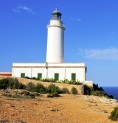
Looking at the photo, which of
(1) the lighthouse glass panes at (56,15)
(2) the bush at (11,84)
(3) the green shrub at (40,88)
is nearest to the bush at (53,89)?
(3) the green shrub at (40,88)

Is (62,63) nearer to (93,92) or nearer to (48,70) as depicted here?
(48,70)

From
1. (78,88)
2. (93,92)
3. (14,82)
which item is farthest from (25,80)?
(93,92)

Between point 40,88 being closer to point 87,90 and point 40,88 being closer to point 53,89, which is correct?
point 53,89

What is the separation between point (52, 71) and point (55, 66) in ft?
2.20

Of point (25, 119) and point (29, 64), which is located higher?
point (29, 64)

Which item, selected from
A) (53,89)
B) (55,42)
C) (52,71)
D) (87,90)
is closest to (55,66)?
(52,71)

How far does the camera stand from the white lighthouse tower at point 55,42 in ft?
109

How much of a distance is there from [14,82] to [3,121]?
17.4 metres

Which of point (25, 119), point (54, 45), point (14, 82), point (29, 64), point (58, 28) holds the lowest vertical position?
point (25, 119)

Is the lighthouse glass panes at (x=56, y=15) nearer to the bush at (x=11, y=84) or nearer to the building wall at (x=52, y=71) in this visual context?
the building wall at (x=52, y=71)

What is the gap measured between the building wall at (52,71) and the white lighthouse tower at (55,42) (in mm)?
1521

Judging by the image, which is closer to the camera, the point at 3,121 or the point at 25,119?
the point at 3,121

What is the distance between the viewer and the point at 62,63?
1260 inches

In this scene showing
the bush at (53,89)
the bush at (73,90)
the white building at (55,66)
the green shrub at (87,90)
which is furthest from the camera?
the white building at (55,66)
